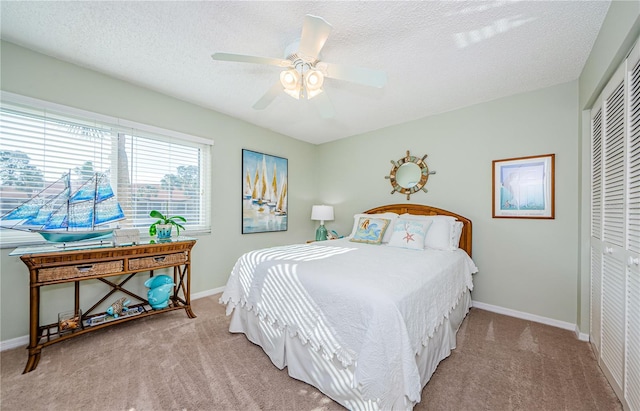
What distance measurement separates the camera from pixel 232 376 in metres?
1.73

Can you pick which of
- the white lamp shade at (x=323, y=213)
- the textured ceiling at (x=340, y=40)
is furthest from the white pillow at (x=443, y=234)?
the white lamp shade at (x=323, y=213)

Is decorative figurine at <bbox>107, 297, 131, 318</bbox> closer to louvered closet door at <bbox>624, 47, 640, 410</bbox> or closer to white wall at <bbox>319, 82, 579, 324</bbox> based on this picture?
white wall at <bbox>319, 82, 579, 324</bbox>

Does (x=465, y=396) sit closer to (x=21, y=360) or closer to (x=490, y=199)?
(x=490, y=199)

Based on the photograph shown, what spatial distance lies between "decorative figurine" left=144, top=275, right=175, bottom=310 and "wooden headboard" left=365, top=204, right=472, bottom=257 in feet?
9.43

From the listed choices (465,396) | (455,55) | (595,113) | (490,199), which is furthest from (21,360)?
(595,113)

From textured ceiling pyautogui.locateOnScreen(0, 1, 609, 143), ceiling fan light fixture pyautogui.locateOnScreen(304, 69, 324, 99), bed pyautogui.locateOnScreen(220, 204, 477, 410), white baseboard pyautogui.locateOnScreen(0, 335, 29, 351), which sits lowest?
white baseboard pyautogui.locateOnScreen(0, 335, 29, 351)

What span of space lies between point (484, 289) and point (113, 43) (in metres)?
4.53

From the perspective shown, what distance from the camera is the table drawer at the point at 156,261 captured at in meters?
2.31

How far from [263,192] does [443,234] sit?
8.82 ft

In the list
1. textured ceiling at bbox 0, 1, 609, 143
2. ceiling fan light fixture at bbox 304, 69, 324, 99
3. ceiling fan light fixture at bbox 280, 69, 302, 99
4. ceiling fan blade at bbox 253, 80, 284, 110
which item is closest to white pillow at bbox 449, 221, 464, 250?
textured ceiling at bbox 0, 1, 609, 143

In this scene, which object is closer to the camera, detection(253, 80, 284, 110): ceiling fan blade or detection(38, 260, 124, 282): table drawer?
detection(38, 260, 124, 282): table drawer

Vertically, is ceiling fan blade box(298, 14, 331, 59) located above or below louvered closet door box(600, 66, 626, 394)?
above

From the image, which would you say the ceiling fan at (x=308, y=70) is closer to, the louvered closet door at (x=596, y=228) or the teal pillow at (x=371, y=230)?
the teal pillow at (x=371, y=230)

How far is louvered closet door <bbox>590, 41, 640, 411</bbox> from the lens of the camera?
1364 mm
